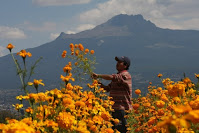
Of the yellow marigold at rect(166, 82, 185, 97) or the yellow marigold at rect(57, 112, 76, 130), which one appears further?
the yellow marigold at rect(166, 82, 185, 97)

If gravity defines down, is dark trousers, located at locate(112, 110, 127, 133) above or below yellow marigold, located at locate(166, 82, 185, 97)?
below

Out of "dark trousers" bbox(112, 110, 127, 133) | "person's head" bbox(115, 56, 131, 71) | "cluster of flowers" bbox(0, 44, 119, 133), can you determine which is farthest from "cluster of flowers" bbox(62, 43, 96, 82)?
"cluster of flowers" bbox(0, 44, 119, 133)

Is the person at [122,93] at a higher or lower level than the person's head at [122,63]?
lower

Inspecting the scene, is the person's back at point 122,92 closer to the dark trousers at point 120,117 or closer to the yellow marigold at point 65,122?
the dark trousers at point 120,117

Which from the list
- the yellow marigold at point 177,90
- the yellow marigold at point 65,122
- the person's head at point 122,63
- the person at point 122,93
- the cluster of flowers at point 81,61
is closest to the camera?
the yellow marigold at point 65,122

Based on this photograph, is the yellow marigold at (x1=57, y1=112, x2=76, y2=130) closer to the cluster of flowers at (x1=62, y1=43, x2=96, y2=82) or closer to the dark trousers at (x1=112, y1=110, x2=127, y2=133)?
the cluster of flowers at (x1=62, y1=43, x2=96, y2=82)

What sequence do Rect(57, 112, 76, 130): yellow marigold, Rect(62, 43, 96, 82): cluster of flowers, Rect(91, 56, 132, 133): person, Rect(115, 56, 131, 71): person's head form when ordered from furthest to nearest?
1. Rect(115, 56, 131, 71): person's head
2. Rect(91, 56, 132, 133): person
3. Rect(62, 43, 96, 82): cluster of flowers
4. Rect(57, 112, 76, 130): yellow marigold

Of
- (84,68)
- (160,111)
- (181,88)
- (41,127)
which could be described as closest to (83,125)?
(41,127)

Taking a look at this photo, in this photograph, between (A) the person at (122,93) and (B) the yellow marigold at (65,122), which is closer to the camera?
(B) the yellow marigold at (65,122)

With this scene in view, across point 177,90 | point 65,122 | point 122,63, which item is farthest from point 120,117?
point 65,122

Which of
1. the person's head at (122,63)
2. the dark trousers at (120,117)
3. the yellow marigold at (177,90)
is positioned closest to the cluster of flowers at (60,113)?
the yellow marigold at (177,90)

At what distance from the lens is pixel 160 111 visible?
3.62m

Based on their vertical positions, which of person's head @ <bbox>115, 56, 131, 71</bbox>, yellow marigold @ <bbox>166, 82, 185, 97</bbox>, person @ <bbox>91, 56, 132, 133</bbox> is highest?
person's head @ <bbox>115, 56, 131, 71</bbox>

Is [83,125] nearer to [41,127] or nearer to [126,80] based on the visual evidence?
[41,127]
